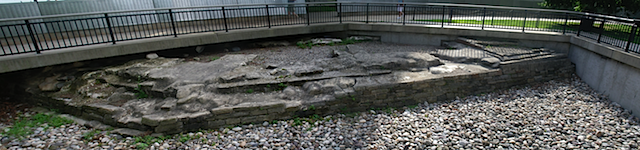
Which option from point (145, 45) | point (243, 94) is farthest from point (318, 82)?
point (145, 45)

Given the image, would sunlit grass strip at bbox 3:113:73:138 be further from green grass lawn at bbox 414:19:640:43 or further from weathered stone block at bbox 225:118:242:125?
green grass lawn at bbox 414:19:640:43

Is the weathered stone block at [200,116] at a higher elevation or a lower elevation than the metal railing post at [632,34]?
lower

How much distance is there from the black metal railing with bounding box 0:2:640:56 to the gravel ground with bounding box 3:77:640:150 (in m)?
2.18

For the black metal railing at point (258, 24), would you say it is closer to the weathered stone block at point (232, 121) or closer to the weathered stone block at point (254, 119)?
the weathered stone block at point (232, 121)

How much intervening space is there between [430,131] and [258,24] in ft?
23.3

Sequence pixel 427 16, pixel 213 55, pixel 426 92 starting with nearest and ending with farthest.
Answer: pixel 426 92 < pixel 213 55 < pixel 427 16

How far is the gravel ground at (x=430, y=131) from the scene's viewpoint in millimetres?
6027

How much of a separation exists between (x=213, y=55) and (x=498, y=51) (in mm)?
8740

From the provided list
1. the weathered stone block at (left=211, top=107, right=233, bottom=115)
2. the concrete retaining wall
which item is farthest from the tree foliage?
the weathered stone block at (left=211, top=107, right=233, bottom=115)

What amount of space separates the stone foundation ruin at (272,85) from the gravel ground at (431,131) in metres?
0.32

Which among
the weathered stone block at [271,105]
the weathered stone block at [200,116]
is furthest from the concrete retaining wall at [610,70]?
the weathered stone block at [200,116]

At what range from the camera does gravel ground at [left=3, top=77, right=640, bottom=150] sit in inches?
237

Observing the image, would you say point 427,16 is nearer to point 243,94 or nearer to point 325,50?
point 325,50

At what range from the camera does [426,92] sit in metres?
7.85
